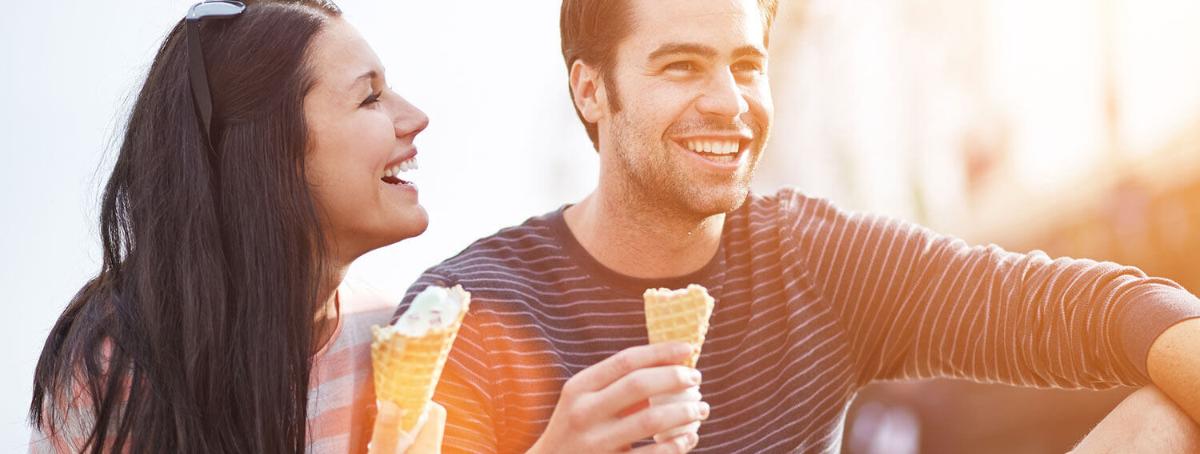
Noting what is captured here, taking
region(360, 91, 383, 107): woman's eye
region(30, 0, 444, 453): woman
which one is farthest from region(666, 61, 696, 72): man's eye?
region(360, 91, 383, 107): woman's eye

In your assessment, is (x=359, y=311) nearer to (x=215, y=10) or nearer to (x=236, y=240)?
(x=236, y=240)

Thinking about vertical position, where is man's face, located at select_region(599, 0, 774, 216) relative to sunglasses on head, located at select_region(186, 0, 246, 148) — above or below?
below

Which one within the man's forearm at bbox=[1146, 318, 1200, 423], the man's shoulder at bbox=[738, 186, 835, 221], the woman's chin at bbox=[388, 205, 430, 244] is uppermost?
the woman's chin at bbox=[388, 205, 430, 244]

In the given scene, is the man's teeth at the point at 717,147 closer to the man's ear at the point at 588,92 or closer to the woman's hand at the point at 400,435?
the man's ear at the point at 588,92

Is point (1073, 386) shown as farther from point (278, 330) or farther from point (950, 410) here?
point (950, 410)

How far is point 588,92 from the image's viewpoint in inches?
149

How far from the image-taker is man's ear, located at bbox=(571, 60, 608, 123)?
3.71 meters

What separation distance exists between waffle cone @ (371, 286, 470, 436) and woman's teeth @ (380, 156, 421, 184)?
742mm

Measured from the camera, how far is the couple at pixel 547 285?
8.68ft

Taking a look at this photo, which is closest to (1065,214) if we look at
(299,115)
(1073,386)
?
(1073,386)

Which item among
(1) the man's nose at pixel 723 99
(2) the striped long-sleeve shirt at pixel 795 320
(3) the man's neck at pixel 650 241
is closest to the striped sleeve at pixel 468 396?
(2) the striped long-sleeve shirt at pixel 795 320

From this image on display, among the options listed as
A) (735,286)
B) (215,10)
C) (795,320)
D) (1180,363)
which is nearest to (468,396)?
(735,286)

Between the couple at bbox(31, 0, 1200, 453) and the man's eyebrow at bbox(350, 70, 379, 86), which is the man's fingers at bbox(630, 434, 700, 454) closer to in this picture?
the couple at bbox(31, 0, 1200, 453)

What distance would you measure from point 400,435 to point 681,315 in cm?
66
